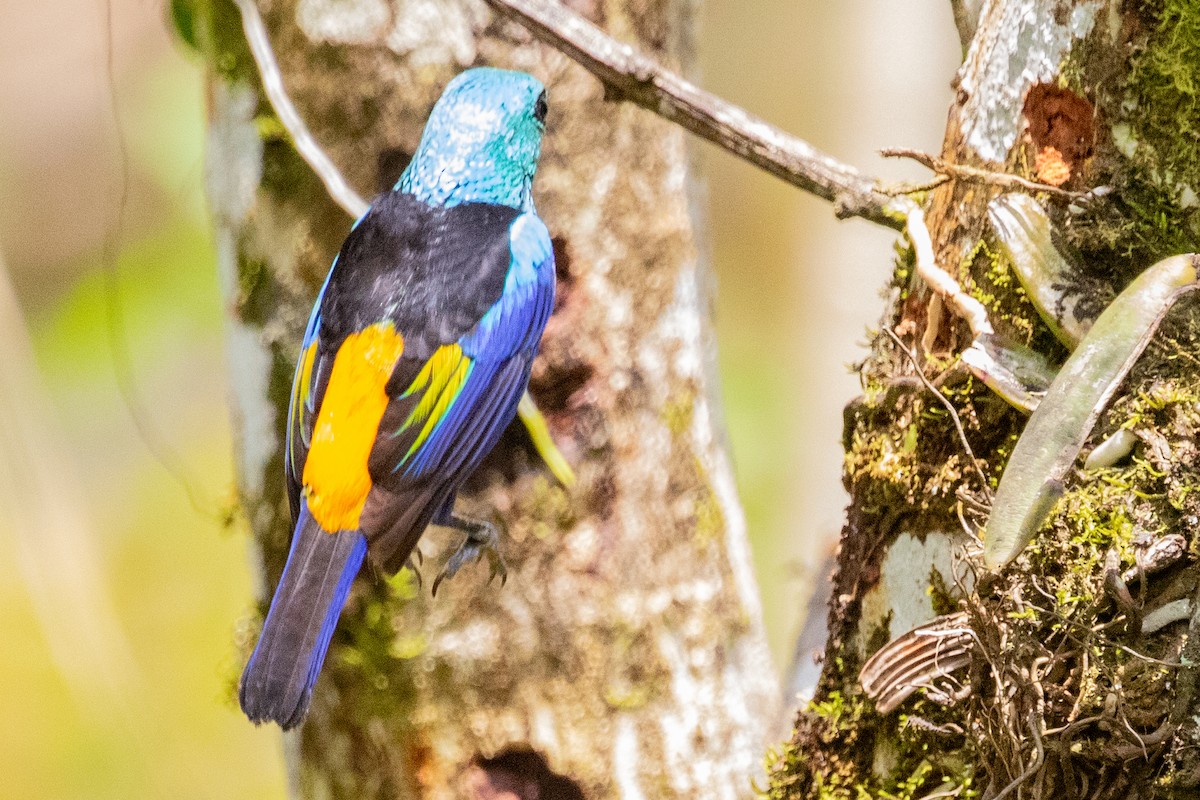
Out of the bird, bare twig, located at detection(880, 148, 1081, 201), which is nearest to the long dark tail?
the bird

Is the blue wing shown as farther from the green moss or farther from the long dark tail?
the green moss

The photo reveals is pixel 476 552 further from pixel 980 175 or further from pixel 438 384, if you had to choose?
pixel 980 175

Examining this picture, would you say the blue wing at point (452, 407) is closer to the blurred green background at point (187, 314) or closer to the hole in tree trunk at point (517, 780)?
the hole in tree trunk at point (517, 780)

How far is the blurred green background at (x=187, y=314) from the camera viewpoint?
3.01m

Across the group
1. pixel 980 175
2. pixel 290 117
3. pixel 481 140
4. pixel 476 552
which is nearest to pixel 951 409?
pixel 980 175

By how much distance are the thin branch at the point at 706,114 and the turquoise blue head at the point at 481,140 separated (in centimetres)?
9

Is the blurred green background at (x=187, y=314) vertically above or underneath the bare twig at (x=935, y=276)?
above

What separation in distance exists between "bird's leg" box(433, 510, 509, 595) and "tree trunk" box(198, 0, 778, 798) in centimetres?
3

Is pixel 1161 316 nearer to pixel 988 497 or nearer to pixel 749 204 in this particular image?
pixel 988 497

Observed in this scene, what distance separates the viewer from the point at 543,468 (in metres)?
2.00

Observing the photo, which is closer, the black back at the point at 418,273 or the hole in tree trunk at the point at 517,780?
the black back at the point at 418,273

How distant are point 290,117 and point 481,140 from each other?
41cm

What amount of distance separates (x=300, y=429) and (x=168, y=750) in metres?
1.19

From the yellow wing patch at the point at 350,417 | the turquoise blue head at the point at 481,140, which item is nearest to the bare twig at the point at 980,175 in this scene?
the turquoise blue head at the point at 481,140
